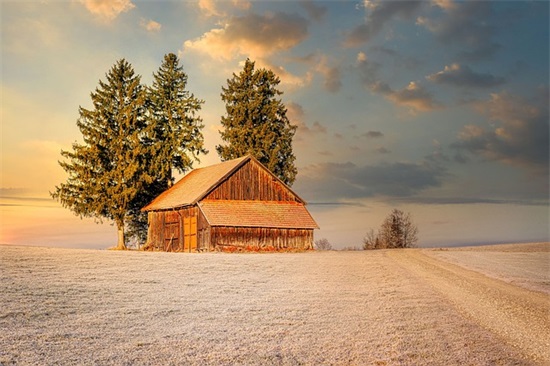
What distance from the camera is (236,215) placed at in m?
44.3

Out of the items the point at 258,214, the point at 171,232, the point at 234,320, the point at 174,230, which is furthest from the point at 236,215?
the point at 234,320

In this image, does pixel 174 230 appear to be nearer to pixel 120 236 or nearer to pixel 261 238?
pixel 120 236

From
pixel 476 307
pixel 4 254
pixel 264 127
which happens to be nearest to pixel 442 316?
pixel 476 307

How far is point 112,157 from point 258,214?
18.1 m

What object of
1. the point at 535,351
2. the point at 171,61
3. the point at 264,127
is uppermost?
the point at 171,61

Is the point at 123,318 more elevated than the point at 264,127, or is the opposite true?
the point at 264,127

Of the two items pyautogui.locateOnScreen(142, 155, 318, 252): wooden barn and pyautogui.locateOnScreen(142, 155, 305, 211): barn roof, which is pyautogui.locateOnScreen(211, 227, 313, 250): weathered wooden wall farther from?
pyautogui.locateOnScreen(142, 155, 305, 211): barn roof

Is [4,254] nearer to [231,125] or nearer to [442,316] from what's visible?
[442,316]

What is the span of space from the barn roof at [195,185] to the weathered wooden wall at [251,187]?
1.50 feet

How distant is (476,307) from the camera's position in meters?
15.0

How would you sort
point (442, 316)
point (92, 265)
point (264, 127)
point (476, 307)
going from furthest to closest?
1. point (264, 127)
2. point (92, 265)
3. point (476, 307)
4. point (442, 316)

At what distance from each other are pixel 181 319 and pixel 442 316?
21.3ft

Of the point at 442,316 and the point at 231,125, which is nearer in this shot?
the point at 442,316

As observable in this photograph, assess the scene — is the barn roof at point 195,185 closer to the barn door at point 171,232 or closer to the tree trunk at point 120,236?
the barn door at point 171,232
